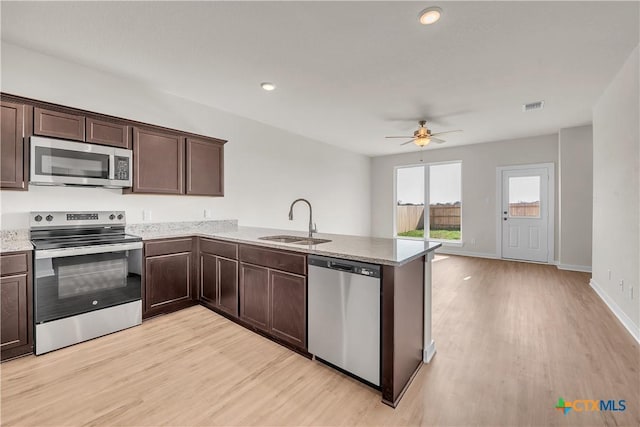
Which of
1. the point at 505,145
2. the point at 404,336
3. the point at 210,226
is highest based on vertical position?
the point at 505,145

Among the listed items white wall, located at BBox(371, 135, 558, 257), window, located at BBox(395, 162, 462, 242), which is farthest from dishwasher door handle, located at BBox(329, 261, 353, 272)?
window, located at BBox(395, 162, 462, 242)

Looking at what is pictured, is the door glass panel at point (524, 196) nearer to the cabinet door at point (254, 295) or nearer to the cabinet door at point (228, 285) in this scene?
the cabinet door at point (254, 295)

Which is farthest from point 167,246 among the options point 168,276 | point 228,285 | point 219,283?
point 228,285

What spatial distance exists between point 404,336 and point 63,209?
3.29m

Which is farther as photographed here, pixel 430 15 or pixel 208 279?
pixel 208 279

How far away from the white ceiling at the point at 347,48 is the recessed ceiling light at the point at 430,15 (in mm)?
47

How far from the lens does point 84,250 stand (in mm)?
2439

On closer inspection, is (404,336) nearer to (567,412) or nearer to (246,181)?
(567,412)

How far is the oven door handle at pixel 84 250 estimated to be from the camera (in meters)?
2.24

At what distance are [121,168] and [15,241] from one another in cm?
103

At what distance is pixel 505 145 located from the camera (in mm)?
6043

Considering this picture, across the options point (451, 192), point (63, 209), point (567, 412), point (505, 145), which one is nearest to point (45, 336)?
point (63, 209)

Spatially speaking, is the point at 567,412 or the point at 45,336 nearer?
the point at 567,412

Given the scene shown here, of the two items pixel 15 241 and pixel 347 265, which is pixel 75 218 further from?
pixel 347 265
